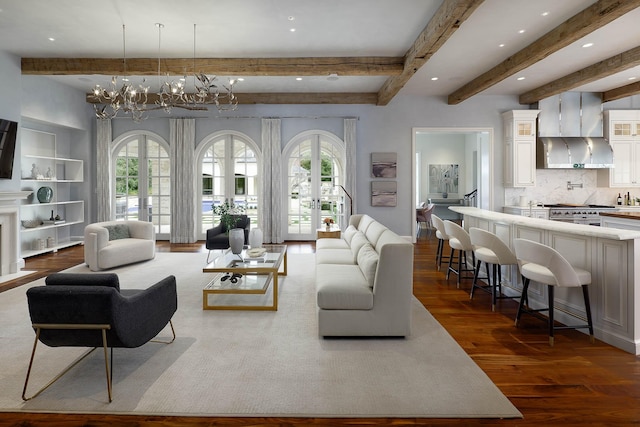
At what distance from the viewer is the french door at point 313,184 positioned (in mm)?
8438

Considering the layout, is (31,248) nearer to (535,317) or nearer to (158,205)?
(158,205)

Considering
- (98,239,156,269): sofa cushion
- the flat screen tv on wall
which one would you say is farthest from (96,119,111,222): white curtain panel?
(98,239,156,269): sofa cushion

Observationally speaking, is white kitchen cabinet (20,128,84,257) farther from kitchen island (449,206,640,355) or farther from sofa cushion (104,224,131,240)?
kitchen island (449,206,640,355)

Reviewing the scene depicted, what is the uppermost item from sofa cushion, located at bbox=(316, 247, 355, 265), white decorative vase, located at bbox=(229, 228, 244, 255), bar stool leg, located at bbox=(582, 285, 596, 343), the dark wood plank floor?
white decorative vase, located at bbox=(229, 228, 244, 255)

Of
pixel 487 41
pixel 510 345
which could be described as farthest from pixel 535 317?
pixel 487 41

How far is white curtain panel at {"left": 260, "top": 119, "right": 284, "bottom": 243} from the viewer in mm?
8242

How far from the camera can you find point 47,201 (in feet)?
23.6

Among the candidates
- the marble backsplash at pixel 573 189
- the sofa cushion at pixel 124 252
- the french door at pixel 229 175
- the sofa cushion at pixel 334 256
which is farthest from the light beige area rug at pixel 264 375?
the marble backsplash at pixel 573 189

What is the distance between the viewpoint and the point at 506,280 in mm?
4531

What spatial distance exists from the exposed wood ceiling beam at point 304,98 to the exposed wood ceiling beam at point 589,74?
3.14 metres

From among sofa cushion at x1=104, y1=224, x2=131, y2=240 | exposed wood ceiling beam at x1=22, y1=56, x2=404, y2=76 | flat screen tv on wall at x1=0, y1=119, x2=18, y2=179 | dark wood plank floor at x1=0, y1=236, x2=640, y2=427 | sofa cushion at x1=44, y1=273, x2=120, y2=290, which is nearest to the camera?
dark wood plank floor at x1=0, y1=236, x2=640, y2=427

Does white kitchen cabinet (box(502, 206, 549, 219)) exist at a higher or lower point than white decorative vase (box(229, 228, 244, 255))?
higher

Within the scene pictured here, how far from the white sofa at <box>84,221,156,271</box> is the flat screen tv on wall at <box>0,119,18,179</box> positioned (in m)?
1.30

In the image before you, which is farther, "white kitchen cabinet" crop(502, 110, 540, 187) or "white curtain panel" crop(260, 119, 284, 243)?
"white curtain panel" crop(260, 119, 284, 243)
